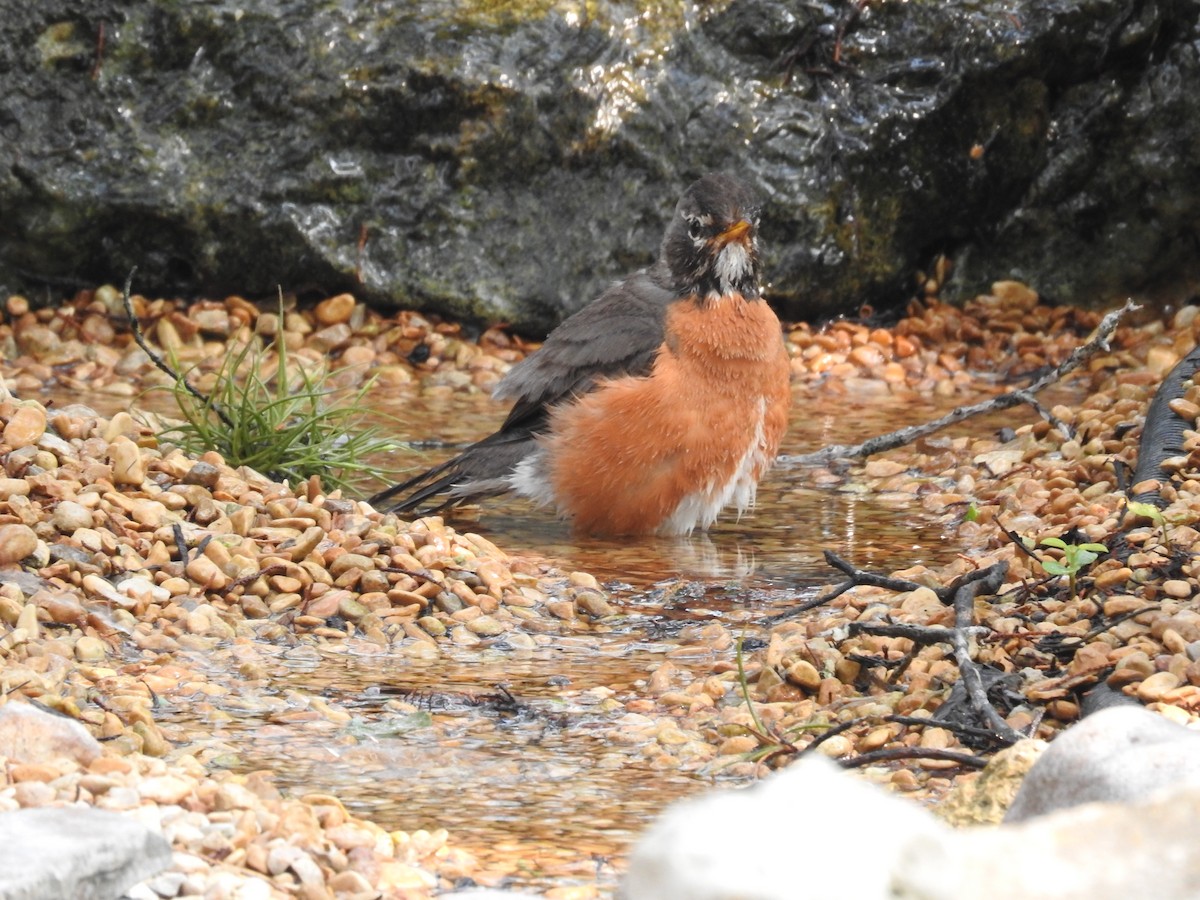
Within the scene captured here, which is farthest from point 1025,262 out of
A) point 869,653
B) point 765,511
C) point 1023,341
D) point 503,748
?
point 503,748

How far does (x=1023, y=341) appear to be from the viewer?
29.7 feet

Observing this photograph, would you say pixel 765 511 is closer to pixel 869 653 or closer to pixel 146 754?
pixel 869 653

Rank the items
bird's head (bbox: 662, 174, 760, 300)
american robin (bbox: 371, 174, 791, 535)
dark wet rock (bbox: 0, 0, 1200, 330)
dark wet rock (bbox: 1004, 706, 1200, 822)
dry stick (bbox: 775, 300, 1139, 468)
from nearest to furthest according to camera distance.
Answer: dark wet rock (bbox: 1004, 706, 1200, 822) → american robin (bbox: 371, 174, 791, 535) → dry stick (bbox: 775, 300, 1139, 468) → bird's head (bbox: 662, 174, 760, 300) → dark wet rock (bbox: 0, 0, 1200, 330)

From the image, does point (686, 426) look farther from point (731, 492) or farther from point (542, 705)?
point (542, 705)

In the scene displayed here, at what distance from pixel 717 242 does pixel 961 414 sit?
Result: 116cm

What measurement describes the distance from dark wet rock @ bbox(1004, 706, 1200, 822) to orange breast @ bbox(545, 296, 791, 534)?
351cm

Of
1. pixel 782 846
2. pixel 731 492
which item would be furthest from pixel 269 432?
pixel 782 846

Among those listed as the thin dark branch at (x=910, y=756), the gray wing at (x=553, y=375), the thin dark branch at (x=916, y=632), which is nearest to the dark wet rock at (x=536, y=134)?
the gray wing at (x=553, y=375)

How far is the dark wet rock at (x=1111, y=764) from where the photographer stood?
7.93 feet

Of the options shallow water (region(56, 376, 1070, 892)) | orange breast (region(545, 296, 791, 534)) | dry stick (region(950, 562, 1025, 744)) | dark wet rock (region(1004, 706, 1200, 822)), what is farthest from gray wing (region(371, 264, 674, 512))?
dark wet rock (region(1004, 706, 1200, 822))

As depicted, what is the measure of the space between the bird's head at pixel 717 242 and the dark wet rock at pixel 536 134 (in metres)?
2.65

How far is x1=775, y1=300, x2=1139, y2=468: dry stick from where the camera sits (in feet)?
20.3

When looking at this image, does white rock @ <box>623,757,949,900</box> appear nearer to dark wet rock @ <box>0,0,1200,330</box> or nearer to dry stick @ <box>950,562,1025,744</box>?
dry stick @ <box>950,562,1025,744</box>

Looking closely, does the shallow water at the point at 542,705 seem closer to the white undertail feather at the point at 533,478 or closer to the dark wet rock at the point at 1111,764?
the white undertail feather at the point at 533,478
